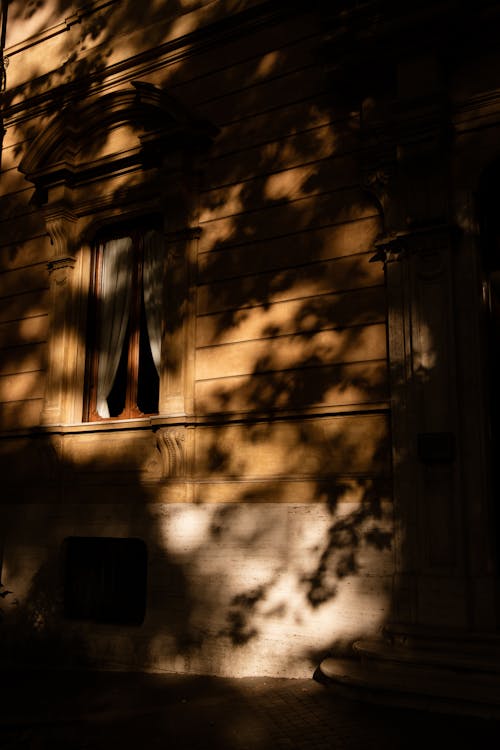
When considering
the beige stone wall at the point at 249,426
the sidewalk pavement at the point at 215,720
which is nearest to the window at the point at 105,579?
the beige stone wall at the point at 249,426

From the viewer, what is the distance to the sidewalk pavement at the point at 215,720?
17.2ft

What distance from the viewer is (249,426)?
776cm

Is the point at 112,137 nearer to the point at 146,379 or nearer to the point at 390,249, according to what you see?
the point at 146,379

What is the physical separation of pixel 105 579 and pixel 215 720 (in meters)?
3.15

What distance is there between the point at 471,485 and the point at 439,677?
5.48 feet

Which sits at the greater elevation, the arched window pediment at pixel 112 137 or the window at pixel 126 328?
the arched window pediment at pixel 112 137

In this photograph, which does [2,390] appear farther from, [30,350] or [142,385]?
[142,385]

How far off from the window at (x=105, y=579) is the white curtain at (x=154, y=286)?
222 cm

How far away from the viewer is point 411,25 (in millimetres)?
7125

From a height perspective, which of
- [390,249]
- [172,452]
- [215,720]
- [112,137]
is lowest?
[215,720]

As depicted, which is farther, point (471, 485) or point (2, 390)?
point (2, 390)

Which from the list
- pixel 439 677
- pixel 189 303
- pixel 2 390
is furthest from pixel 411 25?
pixel 2 390

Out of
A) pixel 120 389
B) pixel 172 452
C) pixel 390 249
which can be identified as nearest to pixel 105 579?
pixel 172 452

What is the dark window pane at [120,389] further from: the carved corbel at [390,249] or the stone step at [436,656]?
the stone step at [436,656]
